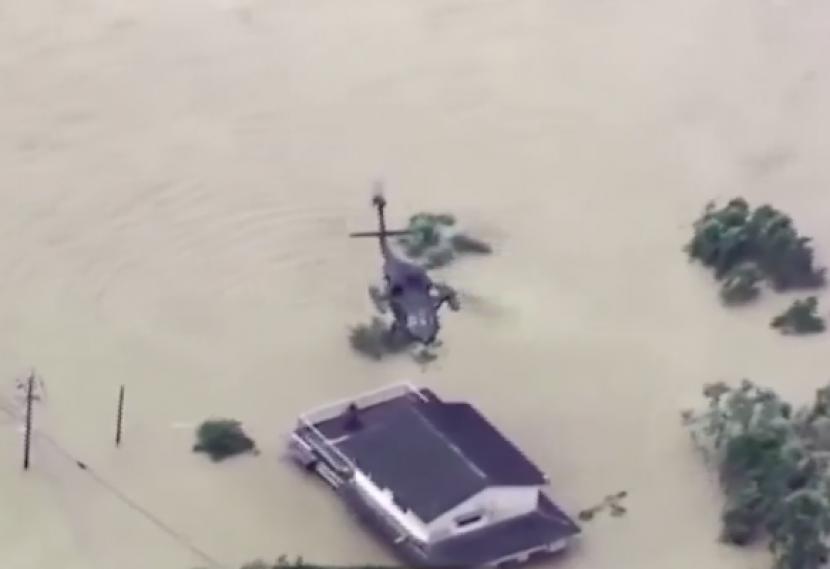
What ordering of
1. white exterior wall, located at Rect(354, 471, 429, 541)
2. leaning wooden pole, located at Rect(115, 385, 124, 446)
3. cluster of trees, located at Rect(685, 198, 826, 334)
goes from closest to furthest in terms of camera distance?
white exterior wall, located at Rect(354, 471, 429, 541) < leaning wooden pole, located at Rect(115, 385, 124, 446) < cluster of trees, located at Rect(685, 198, 826, 334)

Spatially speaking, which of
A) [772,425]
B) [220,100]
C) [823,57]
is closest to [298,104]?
[220,100]

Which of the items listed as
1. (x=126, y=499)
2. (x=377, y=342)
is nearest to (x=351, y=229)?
(x=377, y=342)

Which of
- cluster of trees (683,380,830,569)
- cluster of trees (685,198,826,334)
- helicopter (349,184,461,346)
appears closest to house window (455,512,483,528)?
helicopter (349,184,461,346)

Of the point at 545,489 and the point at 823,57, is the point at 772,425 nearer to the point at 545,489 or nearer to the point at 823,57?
the point at 545,489

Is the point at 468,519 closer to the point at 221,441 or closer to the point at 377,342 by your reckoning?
the point at 221,441

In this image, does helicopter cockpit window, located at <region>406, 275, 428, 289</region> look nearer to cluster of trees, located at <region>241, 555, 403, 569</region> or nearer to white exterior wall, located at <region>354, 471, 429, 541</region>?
white exterior wall, located at <region>354, 471, 429, 541</region>

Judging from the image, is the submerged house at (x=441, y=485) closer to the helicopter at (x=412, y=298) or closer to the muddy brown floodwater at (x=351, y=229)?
the muddy brown floodwater at (x=351, y=229)
